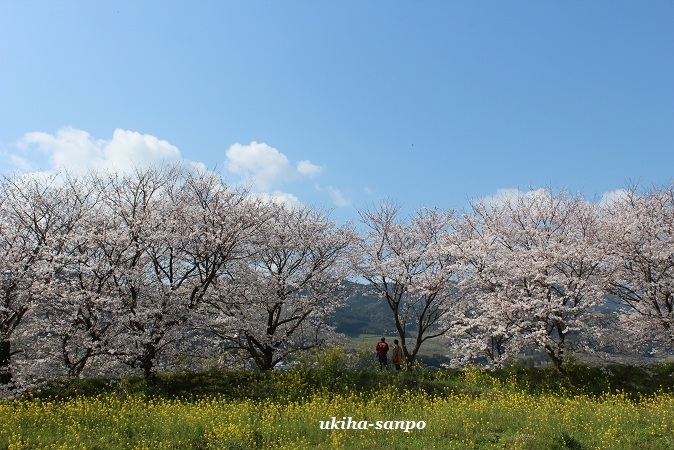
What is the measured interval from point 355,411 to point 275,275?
11.8m

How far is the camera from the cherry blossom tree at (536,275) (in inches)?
795

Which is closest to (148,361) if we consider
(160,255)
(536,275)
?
(160,255)

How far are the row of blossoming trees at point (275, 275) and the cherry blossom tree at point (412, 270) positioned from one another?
0.11 m

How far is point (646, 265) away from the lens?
78.2 feet

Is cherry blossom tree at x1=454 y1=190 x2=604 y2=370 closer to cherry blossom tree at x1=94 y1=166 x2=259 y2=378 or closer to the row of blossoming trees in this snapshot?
the row of blossoming trees

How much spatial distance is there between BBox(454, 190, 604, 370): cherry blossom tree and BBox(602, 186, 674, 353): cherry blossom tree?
56.2 inches

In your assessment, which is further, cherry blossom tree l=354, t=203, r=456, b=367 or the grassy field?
cherry blossom tree l=354, t=203, r=456, b=367

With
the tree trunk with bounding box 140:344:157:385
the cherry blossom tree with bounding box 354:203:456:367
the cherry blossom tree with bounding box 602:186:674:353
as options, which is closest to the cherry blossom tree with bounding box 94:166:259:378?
the tree trunk with bounding box 140:344:157:385

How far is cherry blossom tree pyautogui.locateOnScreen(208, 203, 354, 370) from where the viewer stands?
2425cm

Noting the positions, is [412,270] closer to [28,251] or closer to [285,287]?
[285,287]

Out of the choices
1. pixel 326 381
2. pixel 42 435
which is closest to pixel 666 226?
pixel 326 381

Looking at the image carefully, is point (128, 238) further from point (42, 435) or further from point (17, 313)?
point (42, 435)

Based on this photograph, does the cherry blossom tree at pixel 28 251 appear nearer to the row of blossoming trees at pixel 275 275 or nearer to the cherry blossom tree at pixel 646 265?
the row of blossoming trees at pixel 275 275

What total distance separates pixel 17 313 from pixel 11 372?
2492 millimetres
